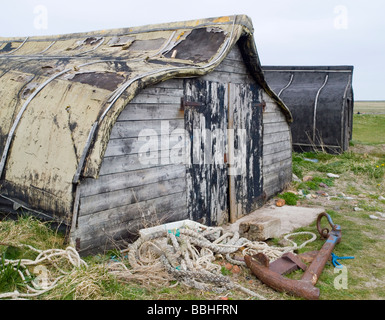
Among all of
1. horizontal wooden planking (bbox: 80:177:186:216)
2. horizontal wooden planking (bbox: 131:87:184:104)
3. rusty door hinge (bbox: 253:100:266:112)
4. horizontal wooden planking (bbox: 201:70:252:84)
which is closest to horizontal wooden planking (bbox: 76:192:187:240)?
horizontal wooden planking (bbox: 80:177:186:216)

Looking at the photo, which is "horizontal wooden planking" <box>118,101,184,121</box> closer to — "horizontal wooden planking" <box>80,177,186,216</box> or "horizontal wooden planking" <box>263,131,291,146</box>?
"horizontal wooden planking" <box>80,177,186,216</box>

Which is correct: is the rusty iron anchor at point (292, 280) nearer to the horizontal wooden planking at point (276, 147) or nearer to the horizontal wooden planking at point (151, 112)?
the horizontal wooden planking at point (151, 112)

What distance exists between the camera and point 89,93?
17.4 feet

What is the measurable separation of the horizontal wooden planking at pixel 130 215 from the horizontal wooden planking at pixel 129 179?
0.27 metres

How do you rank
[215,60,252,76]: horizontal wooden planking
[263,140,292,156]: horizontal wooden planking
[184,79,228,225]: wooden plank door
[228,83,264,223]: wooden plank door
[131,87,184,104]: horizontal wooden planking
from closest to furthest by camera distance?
[131,87,184,104]: horizontal wooden planking → [184,79,228,225]: wooden plank door → [215,60,252,76]: horizontal wooden planking → [228,83,264,223]: wooden plank door → [263,140,292,156]: horizontal wooden planking

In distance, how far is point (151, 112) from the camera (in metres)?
5.63

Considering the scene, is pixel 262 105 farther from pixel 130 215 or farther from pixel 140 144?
pixel 130 215

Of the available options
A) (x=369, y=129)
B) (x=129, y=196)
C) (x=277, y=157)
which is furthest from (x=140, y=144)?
(x=369, y=129)

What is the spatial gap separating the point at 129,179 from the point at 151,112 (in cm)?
99

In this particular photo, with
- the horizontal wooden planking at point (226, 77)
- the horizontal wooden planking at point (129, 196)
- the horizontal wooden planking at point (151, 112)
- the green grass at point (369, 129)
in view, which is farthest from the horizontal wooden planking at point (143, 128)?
the green grass at point (369, 129)

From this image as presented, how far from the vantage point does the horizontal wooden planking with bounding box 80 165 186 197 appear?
189 inches

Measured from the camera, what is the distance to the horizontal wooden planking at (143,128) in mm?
5141

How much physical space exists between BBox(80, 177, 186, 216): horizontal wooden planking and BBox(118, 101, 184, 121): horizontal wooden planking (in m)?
0.93
